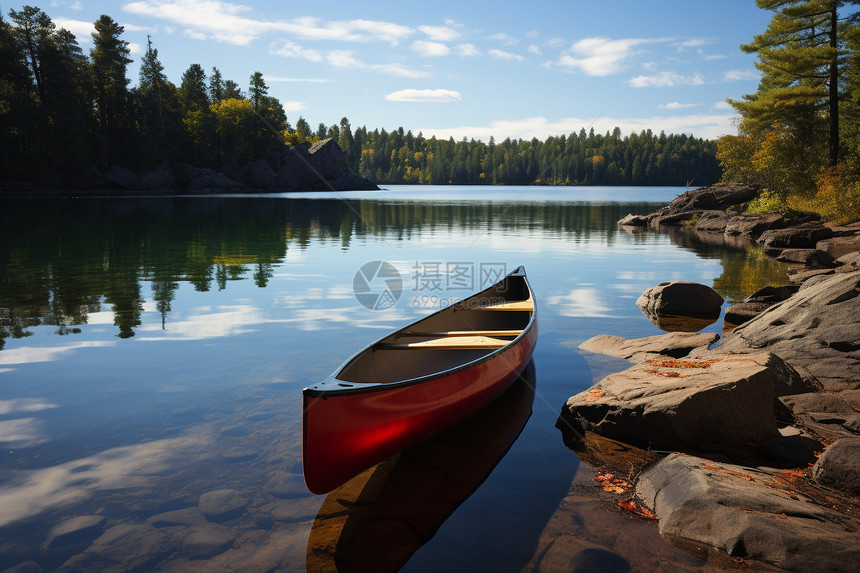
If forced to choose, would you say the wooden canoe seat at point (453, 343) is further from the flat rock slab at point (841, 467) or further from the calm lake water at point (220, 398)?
the flat rock slab at point (841, 467)

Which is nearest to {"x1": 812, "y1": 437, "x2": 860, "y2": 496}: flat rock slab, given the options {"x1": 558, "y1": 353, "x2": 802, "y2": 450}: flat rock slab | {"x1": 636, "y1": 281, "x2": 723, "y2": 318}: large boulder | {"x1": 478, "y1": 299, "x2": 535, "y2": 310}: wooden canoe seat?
{"x1": 558, "y1": 353, "x2": 802, "y2": 450}: flat rock slab

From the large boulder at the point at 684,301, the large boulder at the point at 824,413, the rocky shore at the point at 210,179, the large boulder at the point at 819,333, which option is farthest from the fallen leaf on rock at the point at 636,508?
the rocky shore at the point at 210,179

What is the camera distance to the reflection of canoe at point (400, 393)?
557 centimetres

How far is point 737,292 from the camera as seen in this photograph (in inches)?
727

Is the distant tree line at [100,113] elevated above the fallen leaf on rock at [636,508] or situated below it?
above

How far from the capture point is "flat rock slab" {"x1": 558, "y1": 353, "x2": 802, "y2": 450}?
22.6ft

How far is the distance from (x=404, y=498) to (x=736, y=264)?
78.9 ft

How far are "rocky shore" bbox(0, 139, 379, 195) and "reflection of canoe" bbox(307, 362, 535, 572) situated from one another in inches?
1960

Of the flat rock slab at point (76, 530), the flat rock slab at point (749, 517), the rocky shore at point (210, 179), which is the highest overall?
the rocky shore at point (210, 179)

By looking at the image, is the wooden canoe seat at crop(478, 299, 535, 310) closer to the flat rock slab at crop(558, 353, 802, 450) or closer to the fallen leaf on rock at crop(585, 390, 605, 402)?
the fallen leaf on rock at crop(585, 390, 605, 402)

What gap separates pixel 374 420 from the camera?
599 cm

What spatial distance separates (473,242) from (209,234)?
642 inches

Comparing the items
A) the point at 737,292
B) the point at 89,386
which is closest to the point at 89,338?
the point at 89,386

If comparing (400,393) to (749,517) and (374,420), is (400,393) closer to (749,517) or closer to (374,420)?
(374,420)
